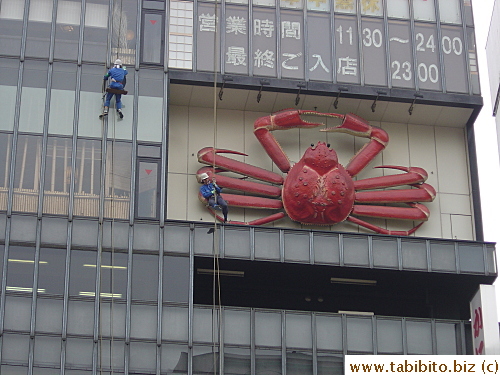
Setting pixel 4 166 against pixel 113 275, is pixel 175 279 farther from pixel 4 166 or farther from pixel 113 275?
pixel 4 166

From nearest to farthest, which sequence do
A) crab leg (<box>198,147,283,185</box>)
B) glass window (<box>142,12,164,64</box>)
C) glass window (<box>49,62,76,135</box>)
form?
1. glass window (<box>49,62,76,135</box>)
2. crab leg (<box>198,147,283,185</box>)
3. glass window (<box>142,12,164,64</box>)

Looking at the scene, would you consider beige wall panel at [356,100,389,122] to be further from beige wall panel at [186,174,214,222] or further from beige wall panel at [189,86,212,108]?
beige wall panel at [186,174,214,222]

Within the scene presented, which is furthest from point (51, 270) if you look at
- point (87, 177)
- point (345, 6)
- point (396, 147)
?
point (345, 6)

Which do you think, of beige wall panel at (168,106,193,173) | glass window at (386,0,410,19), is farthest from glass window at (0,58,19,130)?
glass window at (386,0,410,19)

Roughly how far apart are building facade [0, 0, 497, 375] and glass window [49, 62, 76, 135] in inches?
2.4

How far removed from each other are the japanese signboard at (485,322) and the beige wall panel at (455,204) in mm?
3838

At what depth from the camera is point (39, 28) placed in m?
49.8

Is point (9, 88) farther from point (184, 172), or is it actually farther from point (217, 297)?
point (217, 297)

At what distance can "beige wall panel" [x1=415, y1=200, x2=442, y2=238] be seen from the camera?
2035 inches

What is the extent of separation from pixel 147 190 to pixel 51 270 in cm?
477

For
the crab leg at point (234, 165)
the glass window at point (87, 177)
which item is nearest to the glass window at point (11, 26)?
the glass window at point (87, 177)

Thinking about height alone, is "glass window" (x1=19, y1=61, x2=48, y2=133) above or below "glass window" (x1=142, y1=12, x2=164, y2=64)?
below

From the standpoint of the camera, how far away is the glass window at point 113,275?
46291 mm

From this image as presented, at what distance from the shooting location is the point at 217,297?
50125 millimetres
